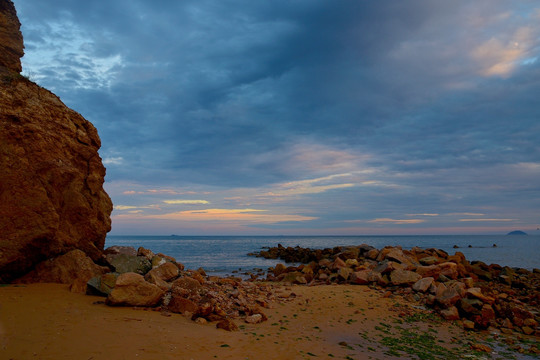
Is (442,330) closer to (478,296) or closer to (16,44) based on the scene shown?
(478,296)

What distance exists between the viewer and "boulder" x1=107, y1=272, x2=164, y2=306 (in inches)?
360

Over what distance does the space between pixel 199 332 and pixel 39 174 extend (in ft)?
25.0

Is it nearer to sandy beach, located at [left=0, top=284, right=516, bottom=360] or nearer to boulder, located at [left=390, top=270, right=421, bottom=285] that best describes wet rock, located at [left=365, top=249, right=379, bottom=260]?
boulder, located at [left=390, top=270, right=421, bottom=285]

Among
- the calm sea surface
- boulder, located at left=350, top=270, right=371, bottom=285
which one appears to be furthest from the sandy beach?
the calm sea surface

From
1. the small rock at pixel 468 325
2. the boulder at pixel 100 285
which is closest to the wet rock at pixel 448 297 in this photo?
the small rock at pixel 468 325

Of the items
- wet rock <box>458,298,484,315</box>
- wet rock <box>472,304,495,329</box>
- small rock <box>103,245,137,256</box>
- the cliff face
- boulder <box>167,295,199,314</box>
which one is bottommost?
wet rock <box>472,304,495,329</box>

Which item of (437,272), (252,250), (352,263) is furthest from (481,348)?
(252,250)

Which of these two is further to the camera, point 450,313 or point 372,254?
point 372,254

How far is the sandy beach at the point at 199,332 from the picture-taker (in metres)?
6.11

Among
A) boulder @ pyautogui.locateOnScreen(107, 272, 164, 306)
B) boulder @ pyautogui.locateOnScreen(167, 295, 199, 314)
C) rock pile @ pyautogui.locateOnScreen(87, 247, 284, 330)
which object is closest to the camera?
boulder @ pyautogui.locateOnScreen(107, 272, 164, 306)

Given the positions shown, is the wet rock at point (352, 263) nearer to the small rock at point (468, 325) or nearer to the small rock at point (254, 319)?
the small rock at point (468, 325)

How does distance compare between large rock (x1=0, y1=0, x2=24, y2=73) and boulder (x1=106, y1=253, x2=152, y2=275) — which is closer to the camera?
large rock (x1=0, y1=0, x2=24, y2=73)

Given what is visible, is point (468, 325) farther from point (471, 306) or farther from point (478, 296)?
point (478, 296)

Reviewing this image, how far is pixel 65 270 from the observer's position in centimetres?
1068
